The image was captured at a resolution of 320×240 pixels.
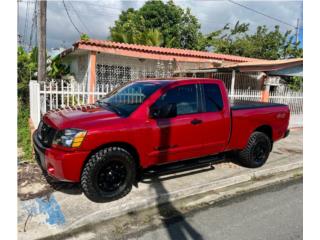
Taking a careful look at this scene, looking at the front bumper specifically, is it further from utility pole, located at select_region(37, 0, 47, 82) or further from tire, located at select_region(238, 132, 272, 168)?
utility pole, located at select_region(37, 0, 47, 82)

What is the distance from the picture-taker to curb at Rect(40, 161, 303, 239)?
360 centimetres

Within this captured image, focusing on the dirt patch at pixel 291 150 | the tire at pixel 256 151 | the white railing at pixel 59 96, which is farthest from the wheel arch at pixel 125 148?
the dirt patch at pixel 291 150

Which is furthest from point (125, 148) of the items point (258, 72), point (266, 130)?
point (258, 72)

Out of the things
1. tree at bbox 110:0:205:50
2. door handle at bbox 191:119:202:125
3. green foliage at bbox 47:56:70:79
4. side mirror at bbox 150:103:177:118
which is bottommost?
door handle at bbox 191:119:202:125

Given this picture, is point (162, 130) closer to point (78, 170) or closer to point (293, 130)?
point (78, 170)

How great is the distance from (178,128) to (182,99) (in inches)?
21.2

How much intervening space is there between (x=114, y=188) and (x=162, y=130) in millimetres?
1095

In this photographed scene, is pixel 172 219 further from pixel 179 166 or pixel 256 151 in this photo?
pixel 256 151

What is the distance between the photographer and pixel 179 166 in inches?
189

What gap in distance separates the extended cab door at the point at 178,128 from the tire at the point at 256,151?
1252 mm

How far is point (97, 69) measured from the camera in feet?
34.3

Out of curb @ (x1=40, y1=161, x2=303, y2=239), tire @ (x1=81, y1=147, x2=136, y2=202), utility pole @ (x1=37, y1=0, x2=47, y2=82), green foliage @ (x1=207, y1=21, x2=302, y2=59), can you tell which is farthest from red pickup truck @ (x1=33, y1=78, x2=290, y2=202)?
green foliage @ (x1=207, y1=21, x2=302, y2=59)

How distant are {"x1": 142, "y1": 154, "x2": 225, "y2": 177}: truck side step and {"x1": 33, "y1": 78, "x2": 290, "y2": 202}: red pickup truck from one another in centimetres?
16

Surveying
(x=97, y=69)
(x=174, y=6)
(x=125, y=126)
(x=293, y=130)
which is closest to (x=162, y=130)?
(x=125, y=126)
